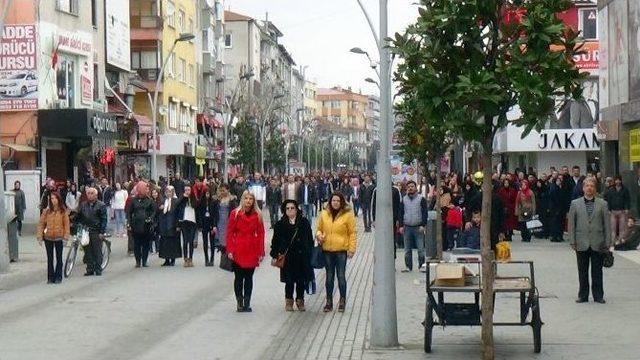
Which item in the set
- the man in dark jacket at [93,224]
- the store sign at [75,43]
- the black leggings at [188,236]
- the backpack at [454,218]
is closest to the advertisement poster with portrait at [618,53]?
the backpack at [454,218]

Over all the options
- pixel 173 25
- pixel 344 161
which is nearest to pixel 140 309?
pixel 173 25

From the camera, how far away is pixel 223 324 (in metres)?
15.0

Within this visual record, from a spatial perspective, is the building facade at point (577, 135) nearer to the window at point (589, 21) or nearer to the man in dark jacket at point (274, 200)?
the window at point (589, 21)

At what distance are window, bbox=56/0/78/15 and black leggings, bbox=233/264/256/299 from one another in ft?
93.9

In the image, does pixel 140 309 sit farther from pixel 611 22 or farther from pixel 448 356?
pixel 611 22

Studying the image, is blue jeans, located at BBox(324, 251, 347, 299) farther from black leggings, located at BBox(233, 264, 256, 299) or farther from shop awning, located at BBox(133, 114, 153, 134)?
shop awning, located at BBox(133, 114, 153, 134)

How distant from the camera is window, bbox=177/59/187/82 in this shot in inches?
2730

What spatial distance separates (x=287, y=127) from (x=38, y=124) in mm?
77168

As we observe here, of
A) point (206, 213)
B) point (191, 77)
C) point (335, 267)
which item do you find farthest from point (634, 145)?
point (191, 77)

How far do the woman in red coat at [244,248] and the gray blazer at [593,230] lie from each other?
415cm

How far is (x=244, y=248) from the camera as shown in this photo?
644 inches

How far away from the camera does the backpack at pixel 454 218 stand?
23875 millimetres

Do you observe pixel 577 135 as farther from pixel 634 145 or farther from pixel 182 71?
pixel 182 71

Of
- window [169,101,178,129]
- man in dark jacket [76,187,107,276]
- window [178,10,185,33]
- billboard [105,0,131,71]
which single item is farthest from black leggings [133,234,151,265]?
A: window [178,10,185,33]
